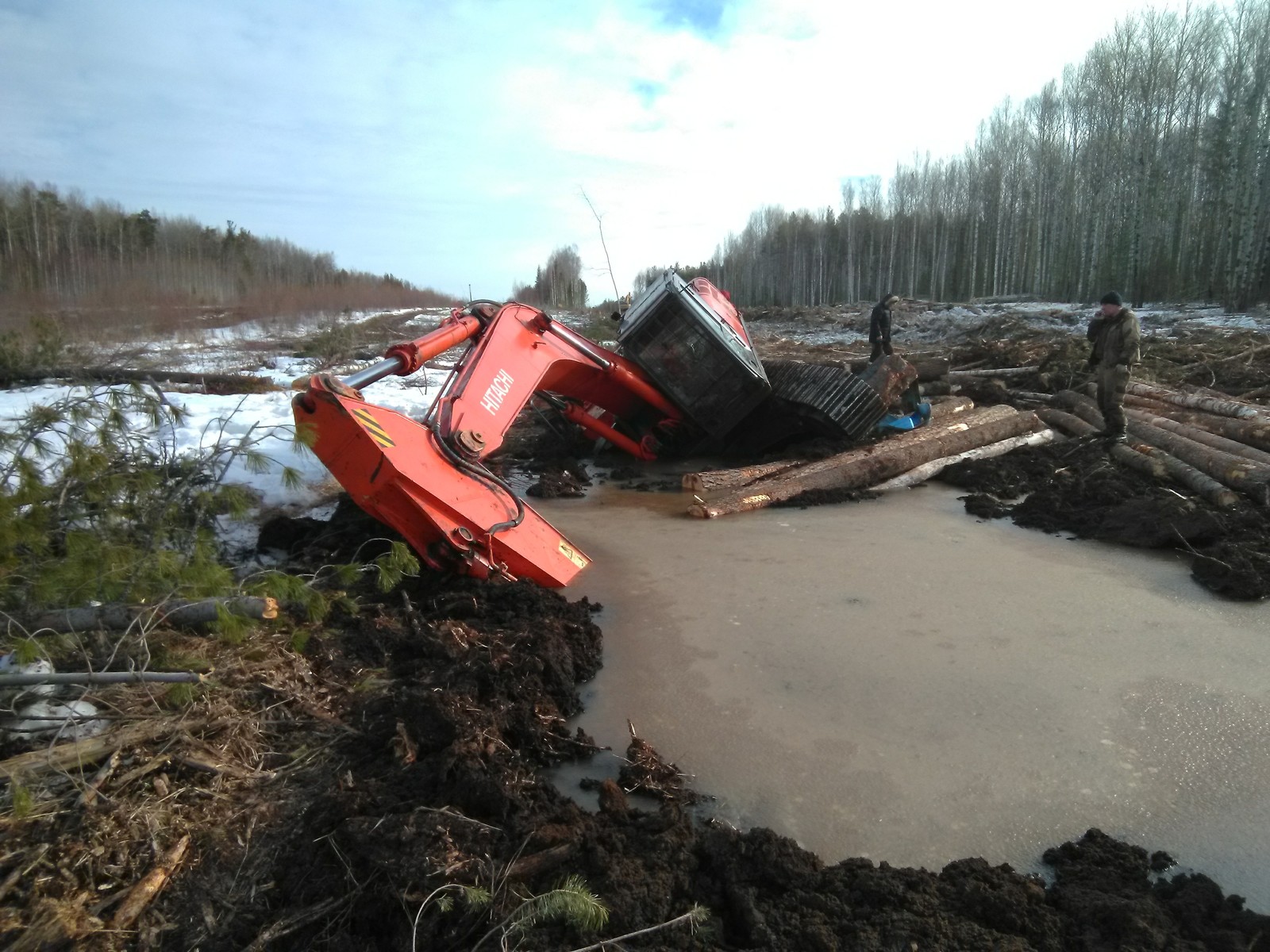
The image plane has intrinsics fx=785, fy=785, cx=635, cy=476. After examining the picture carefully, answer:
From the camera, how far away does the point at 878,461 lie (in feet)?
25.5

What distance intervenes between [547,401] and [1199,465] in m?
6.24

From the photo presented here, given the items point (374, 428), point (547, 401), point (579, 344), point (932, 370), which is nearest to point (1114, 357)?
point (932, 370)

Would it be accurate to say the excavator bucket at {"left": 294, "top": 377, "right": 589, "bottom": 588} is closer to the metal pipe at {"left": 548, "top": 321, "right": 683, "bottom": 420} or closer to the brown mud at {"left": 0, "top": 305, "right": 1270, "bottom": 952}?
the brown mud at {"left": 0, "top": 305, "right": 1270, "bottom": 952}

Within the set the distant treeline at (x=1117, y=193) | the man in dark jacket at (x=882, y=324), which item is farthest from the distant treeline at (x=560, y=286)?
the man in dark jacket at (x=882, y=324)

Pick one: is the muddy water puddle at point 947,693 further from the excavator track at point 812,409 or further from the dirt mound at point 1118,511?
the excavator track at point 812,409

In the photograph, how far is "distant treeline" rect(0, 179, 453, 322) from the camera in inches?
757

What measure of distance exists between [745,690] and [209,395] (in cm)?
796

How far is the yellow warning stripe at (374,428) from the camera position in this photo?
4137mm

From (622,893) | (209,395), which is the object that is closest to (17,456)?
(622,893)

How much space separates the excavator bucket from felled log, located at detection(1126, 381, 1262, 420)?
321 inches

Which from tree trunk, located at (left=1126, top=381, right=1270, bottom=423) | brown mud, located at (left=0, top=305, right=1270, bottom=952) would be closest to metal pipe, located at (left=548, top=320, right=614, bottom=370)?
brown mud, located at (left=0, top=305, right=1270, bottom=952)

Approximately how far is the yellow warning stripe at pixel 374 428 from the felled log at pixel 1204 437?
7005 millimetres

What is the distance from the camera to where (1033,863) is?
8.74 feet

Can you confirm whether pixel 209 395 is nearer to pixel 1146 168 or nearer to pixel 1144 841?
pixel 1144 841
